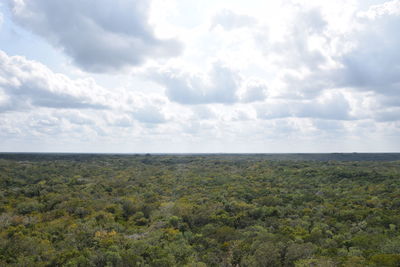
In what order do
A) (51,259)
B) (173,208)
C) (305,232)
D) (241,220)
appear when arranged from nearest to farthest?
(51,259)
(305,232)
(241,220)
(173,208)

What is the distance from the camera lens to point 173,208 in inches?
1223

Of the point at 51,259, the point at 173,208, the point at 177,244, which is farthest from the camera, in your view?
the point at 173,208

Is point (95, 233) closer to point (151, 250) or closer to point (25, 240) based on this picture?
point (25, 240)

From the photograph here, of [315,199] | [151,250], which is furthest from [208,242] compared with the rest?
[315,199]

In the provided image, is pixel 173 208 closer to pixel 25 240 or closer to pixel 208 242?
pixel 208 242

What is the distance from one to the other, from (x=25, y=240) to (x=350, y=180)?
50503mm

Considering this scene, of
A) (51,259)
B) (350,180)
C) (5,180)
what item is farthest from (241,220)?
(5,180)

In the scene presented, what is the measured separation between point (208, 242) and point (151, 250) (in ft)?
15.8

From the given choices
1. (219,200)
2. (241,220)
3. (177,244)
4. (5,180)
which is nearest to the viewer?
(177,244)

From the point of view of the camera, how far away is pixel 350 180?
168 feet

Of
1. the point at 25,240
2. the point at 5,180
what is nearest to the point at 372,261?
the point at 25,240

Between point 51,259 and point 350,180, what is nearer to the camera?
point 51,259

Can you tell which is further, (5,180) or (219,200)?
(5,180)

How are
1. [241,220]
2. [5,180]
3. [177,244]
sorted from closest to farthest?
[177,244] → [241,220] → [5,180]
